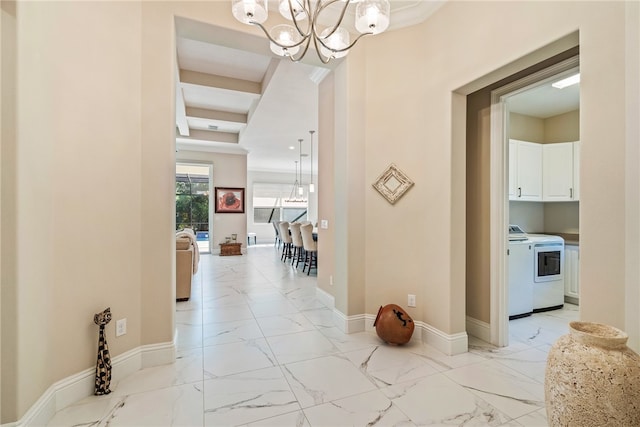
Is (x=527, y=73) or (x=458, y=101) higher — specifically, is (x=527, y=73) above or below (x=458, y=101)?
above

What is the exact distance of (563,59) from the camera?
2.13 meters

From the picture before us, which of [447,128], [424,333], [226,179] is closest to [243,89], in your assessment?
[447,128]

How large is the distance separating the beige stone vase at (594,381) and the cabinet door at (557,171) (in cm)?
352

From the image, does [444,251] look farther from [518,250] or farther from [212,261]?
[212,261]

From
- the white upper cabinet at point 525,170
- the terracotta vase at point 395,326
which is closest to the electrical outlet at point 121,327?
the terracotta vase at point 395,326

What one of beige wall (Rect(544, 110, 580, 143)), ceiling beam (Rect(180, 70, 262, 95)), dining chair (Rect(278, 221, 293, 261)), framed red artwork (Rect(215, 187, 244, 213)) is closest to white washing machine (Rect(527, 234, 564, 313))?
beige wall (Rect(544, 110, 580, 143))

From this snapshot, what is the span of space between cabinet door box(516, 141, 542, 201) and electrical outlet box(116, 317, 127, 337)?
4669mm

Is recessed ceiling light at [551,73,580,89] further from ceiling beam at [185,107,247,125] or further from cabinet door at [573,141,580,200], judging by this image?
ceiling beam at [185,107,247,125]

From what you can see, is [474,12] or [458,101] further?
[458,101]

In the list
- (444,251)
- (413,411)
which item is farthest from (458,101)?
(413,411)

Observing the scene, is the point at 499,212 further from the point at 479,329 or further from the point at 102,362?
the point at 102,362

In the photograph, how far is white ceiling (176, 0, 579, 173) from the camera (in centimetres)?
264

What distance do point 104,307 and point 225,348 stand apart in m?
1.02

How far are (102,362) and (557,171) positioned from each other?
5519 millimetres
